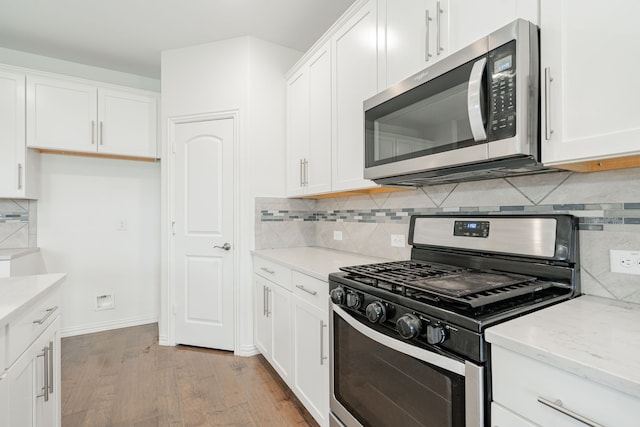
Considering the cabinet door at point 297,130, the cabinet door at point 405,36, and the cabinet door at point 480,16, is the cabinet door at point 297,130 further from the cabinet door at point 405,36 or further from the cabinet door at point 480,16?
the cabinet door at point 480,16

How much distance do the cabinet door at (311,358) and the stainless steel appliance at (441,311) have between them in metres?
0.10

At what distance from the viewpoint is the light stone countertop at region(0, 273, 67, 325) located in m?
0.99

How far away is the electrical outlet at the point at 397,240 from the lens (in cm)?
196

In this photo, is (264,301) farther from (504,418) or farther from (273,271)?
(504,418)

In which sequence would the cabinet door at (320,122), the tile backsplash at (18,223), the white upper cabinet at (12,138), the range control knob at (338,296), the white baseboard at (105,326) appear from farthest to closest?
the white baseboard at (105,326) < the tile backsplash at (18,223) < the white upper cabinet at (12,138) < the cabinet door at (320,122) < the range control knob at (338,296)

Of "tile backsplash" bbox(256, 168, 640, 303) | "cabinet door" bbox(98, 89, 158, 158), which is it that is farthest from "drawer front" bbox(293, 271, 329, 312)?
"cabinet door" bbox(98, 89, 158, 158)

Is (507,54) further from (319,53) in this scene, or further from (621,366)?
(319,53)

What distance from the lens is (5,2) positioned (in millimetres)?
2271

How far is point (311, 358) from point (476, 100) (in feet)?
4.72

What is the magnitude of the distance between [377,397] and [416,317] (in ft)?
1.44

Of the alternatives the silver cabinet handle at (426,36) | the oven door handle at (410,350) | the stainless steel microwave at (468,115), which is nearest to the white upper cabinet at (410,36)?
the silver cabinet handle at (426,36)

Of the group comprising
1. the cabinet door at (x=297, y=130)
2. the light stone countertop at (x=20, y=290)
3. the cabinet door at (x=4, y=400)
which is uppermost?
the cabinet door at (x=297, y=130)

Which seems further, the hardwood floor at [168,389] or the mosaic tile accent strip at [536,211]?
the hardwood floor at [168,389]

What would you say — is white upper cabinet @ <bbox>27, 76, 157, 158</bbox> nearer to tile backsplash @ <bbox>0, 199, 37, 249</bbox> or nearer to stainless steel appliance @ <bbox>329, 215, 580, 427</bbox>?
tile backsplash @ <bbox>0, 199, 37, 249</bbox>
